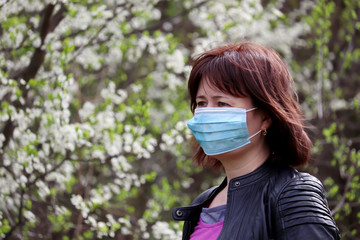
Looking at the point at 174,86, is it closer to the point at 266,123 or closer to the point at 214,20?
the point at 214,20

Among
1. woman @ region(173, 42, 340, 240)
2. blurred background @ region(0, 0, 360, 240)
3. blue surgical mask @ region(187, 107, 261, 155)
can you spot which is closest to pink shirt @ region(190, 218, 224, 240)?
woman @ region(173, 42, 340, 240)

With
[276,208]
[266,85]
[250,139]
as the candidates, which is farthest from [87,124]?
[276,208]

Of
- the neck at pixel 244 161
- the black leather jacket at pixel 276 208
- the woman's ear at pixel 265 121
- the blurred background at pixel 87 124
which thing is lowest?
the blurred background at pixel 87 124

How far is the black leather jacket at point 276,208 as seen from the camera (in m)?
1.58

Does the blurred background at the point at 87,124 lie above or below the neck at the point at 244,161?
below

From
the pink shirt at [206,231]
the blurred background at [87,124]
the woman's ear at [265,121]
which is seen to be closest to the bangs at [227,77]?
the woman's ear at [265,121]

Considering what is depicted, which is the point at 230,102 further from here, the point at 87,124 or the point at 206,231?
the point at 87,124

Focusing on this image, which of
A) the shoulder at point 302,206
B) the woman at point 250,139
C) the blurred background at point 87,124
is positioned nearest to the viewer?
the shoulder at point 302,206

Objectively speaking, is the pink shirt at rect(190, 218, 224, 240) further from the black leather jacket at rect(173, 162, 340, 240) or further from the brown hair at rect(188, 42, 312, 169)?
the brown hair at rect(188, 42, 312, 169)

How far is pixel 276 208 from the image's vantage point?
167 cm

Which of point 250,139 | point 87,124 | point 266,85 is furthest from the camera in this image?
point 87,124

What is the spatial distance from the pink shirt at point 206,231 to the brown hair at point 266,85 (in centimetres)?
43

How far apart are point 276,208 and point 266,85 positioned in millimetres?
553

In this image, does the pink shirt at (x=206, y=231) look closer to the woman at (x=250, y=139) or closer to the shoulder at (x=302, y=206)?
the woman at (x=250, y=139)
